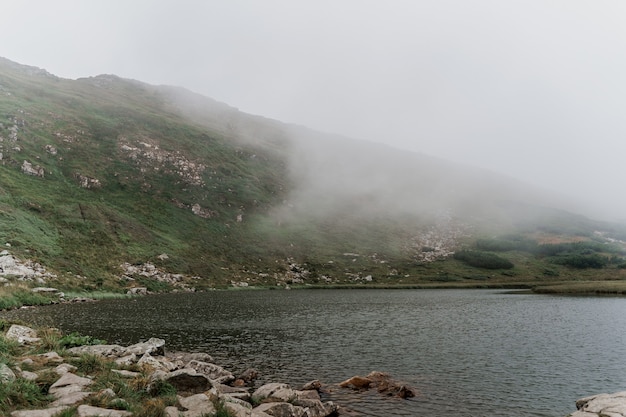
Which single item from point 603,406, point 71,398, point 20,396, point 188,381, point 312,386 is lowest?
point 312,386

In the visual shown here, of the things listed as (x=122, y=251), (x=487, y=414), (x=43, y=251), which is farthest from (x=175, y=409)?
(x=122, y=251)

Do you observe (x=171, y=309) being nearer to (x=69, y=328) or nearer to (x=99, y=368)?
(x=69, y=328)

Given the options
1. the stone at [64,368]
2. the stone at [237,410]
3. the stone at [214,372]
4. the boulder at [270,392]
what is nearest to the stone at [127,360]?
the stone at [64,368]

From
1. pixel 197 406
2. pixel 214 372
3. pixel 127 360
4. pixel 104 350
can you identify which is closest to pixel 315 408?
pixel 197 406

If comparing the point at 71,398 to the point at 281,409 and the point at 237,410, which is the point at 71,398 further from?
the point at 281,409

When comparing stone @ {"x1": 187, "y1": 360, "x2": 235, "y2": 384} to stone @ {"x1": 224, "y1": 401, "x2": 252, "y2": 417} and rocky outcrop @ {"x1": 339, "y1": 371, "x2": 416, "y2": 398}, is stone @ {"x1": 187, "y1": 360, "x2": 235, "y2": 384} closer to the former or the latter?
rocky outcrop @ {"x1": 339, "y1": 371, "x2": 416, "y2": 398}

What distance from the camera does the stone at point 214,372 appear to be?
31547mm

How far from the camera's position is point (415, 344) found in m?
46.2

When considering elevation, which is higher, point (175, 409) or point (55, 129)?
point (55, 129)

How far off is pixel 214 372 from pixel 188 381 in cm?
1062

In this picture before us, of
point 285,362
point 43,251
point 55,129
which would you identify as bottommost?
point 43,251

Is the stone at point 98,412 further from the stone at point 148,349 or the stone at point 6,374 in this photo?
the stone at point 148,349

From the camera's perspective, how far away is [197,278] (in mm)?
121188

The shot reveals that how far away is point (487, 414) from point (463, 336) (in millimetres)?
27128
